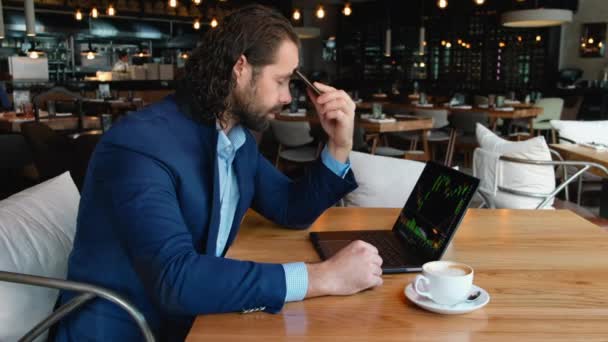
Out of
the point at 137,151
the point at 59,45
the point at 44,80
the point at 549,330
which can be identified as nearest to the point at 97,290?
the point at 137,151

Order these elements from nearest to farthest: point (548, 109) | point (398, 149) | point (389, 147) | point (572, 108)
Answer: point (389, 147)
point (398, 149)
point (548, 109)
point (572, 108)

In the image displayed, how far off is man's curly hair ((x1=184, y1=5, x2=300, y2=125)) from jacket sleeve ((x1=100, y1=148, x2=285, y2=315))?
0.27m

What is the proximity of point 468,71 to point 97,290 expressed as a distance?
12.2 meters

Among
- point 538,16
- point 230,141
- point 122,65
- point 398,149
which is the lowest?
point 398,149

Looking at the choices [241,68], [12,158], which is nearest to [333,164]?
[241,68]

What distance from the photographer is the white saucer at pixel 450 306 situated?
1.08m

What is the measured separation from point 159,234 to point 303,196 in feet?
2.07

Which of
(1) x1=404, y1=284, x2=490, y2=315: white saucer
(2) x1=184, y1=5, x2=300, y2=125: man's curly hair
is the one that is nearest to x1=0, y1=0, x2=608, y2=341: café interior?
(1) x1=404, y1=284, x2=490, y2=315: white saucer

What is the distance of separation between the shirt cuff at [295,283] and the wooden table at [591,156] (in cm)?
280

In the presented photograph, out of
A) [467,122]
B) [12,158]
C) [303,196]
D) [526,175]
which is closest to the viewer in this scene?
[303,196]

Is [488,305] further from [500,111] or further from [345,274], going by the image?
[500,111]

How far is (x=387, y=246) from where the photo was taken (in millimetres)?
1517

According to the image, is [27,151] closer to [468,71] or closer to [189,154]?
[189,154]

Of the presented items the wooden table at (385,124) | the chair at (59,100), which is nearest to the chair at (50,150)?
the chair at (59,100)
